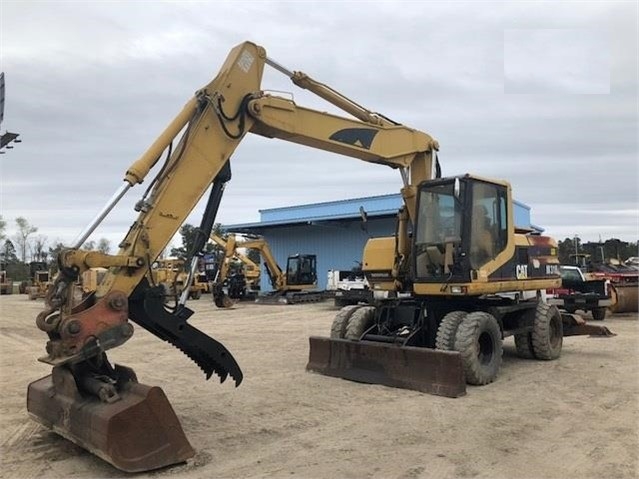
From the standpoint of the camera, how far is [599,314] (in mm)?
16562

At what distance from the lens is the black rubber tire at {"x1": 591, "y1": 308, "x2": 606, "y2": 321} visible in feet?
53.9

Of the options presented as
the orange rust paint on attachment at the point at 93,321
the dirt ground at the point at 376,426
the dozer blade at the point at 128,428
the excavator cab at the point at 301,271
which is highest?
the excavator cab at the point at 301,271

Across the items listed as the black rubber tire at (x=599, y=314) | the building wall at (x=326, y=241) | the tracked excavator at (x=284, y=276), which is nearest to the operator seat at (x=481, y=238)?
the black rubber tire at (x=599, y=314)

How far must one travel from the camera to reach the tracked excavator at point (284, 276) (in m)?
26.0

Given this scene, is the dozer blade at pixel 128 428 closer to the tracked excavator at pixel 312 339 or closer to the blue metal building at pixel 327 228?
the tracked excavator at pixel 312 339

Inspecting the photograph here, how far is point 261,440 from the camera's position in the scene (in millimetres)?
5625

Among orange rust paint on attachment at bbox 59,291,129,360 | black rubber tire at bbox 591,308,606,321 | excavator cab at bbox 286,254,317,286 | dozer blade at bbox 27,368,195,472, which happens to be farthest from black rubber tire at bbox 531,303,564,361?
excavator cab at bbox 286,254,317,286

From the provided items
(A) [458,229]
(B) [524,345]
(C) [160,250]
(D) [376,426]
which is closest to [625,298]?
(B) [524,345]

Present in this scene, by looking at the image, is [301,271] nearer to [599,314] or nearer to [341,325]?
[599,314]

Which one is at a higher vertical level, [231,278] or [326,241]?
[326,241]

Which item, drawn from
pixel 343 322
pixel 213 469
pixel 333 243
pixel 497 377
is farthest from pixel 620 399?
pixel 333 243

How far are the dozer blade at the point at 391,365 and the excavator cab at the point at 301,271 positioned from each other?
60.3 ft

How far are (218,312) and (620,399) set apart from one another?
16802 mm

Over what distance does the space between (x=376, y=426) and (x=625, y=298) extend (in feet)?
46.6
